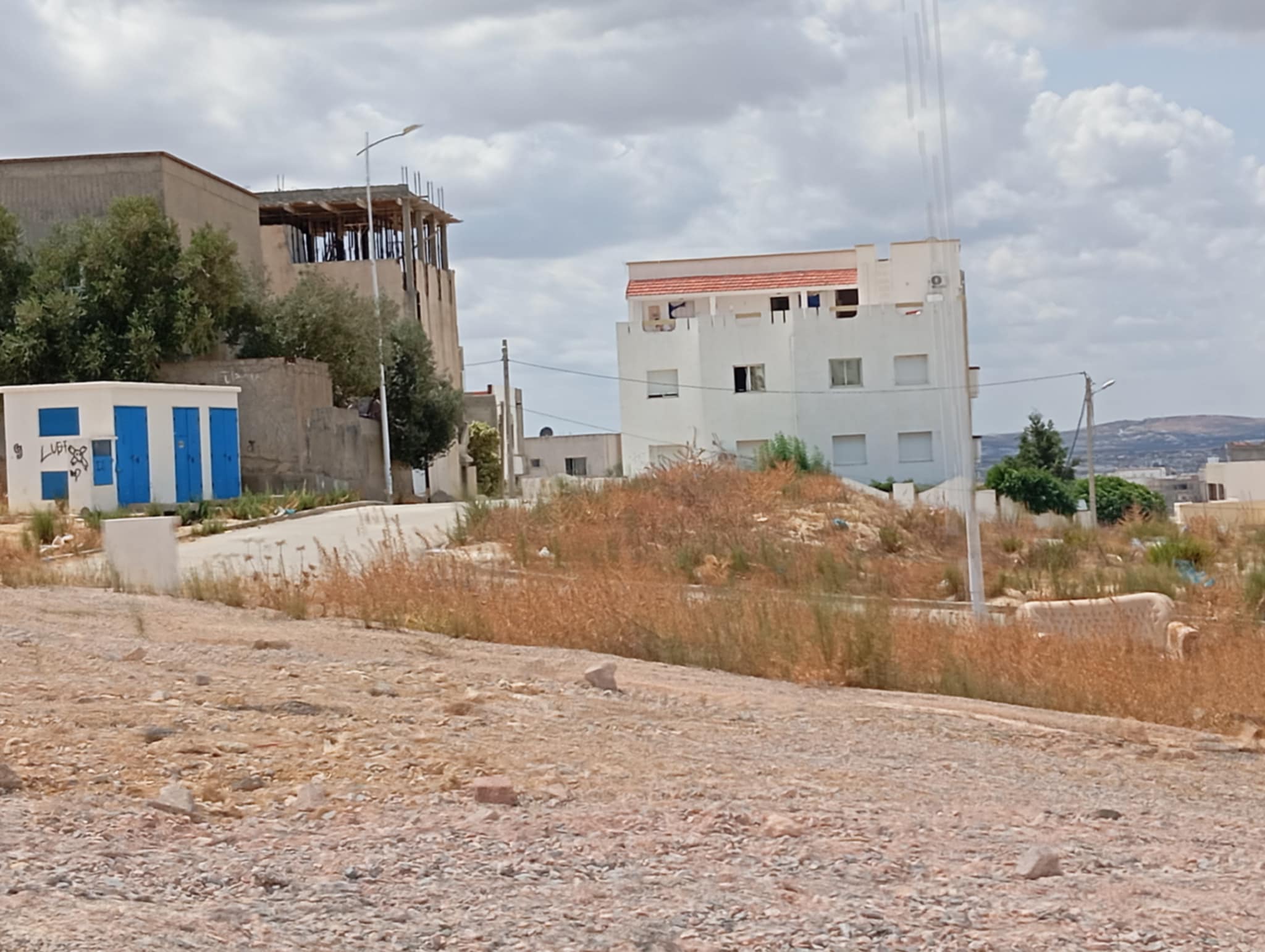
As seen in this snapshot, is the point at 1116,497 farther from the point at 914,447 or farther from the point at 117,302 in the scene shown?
the point at 117,302

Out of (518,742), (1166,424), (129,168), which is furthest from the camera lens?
(1166,424)

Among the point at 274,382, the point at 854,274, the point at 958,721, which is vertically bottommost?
the point at 958,721

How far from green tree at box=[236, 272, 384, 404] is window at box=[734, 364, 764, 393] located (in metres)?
16.2

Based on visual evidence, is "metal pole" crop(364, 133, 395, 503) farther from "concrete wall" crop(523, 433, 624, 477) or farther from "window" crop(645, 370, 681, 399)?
"concrete wall" crop(523, 433, 624, 477)

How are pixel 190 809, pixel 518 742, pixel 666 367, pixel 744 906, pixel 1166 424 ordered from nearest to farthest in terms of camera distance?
pixel 744 906, pixel 190 809, pixel 518 742, pixel 666 367, pixel 1166 424

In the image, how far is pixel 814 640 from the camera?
427 inches

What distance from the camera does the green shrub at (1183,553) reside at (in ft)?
77.8

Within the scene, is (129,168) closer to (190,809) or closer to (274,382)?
(274,382)

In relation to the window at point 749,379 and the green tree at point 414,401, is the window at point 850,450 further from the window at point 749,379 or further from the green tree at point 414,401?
the green tree at point 414,401

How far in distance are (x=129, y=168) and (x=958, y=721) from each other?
37472mm

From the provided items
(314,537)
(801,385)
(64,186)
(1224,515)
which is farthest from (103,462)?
(801,385)

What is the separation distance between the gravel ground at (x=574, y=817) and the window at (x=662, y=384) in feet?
160

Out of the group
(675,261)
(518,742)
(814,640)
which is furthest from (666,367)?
(518,742)

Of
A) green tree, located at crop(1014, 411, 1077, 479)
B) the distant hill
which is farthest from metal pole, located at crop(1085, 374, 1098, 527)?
the distant hill
